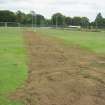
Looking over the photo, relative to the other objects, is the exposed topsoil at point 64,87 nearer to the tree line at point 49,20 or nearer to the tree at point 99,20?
the tree at point 99,20

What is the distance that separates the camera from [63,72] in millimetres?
13359

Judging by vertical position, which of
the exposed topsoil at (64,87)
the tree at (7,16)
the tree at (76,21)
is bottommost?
the tree at (76,21)

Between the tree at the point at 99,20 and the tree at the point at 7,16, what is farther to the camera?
the tree at the point at 7,16

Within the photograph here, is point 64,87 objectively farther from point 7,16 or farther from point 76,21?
point 76,21

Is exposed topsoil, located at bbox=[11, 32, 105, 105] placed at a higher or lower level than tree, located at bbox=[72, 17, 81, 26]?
higher

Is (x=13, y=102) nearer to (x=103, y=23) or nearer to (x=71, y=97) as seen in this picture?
(x=71, y=97)

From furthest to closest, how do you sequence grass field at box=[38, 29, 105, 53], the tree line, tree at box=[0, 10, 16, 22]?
tree at box=[0, 10, 16, 22]
the tree line
grass field at box=[38, 29, 105, 53]

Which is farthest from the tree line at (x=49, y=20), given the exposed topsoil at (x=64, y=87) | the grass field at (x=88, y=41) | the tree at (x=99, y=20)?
the exposed topsoil at (x=64, y=87)

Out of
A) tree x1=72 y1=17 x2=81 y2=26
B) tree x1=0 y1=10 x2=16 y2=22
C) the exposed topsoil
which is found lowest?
tree x1=72 y1=17 x2=81 y2=26

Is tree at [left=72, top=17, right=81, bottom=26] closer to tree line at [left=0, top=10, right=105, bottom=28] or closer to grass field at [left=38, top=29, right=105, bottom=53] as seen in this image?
tree line at [left=0, top=10, right=105, bottom=28]

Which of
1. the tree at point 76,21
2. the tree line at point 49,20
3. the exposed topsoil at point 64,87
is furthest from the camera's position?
the tree at point 76,21

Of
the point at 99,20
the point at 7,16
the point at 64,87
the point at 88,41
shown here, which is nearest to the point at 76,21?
the point at 99,20

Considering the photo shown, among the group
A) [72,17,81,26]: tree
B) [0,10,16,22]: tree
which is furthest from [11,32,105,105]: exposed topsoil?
[72,17,81,26]: tree

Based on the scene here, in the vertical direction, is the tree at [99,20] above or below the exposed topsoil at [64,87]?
below
